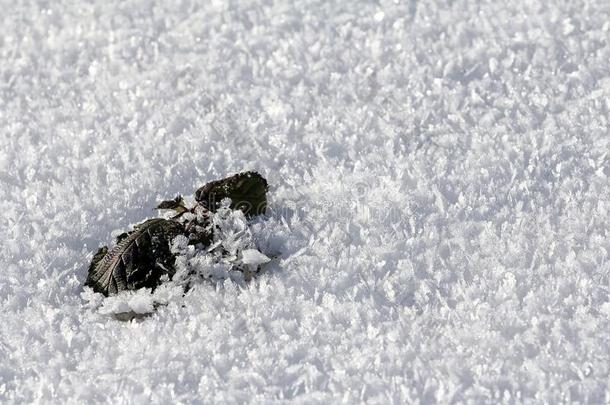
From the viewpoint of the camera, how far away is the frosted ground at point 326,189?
330cm

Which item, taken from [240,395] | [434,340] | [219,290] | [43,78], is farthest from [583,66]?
[43,78]

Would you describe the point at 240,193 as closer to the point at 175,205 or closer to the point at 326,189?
the point at 175,205

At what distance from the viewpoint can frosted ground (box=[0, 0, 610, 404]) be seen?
3.30 meters

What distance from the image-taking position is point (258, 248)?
384 cm

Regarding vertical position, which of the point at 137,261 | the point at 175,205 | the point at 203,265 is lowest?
the point at 203,265

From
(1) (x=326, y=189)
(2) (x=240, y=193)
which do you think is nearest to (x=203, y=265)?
(2) (x=240, y=193)

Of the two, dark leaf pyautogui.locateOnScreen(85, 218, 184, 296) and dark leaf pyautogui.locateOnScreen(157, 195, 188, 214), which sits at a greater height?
dark leaf pyautogui.locateOnScreen(157, 195, 188, 214)

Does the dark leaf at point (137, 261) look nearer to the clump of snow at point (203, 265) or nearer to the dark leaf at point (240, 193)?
the clump of snow at point (203, 265)

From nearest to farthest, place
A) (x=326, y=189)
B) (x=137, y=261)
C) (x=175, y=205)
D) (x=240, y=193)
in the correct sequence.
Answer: (x=137, y=261) < (x=175, y=205) < (x=240, y=193) < (x=326, y=189)

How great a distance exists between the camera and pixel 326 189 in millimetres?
4141

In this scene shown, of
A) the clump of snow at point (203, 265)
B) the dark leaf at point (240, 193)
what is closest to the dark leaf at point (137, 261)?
the clump of snow at point (203, 265)

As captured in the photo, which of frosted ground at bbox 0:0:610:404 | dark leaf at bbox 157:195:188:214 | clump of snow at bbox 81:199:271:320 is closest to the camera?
frosted ground at bbox 0:0:610:404

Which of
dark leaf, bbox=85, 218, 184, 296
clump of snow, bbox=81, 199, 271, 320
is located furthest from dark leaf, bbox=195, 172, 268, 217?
dark leaf, bbox=85, 218, 184, 296

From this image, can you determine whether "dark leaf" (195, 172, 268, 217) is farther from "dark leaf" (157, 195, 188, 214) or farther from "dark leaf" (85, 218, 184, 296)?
"dark leaf" (85, 218, 184, 296)
